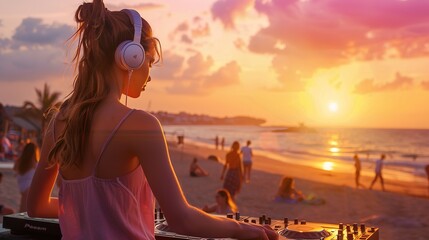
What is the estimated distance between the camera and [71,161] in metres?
1.44

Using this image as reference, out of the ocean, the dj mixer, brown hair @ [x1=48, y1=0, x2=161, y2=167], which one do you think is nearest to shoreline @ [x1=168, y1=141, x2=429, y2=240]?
the ocean

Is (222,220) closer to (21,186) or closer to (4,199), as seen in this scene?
(21,186)

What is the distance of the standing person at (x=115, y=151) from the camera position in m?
1.34

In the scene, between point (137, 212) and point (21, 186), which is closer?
point (137, 212)

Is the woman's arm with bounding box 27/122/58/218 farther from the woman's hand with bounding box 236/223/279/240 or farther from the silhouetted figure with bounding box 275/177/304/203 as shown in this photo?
the silhouetted figure with bounding box 275/177/304/203

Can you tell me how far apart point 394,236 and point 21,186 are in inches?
264

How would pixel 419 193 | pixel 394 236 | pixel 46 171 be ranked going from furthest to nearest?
1. pixel 419 193
2. pixel 394 236
3. pixel 46 171

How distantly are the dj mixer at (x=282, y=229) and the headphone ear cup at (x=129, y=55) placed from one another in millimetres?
952

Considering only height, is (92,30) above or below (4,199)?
above

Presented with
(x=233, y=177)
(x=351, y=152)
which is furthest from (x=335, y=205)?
(x=351, y=152)

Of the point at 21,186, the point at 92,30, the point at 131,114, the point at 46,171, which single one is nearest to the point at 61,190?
the point at 46,171

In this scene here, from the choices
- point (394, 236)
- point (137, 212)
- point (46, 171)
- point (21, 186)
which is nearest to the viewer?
point (137, 212)

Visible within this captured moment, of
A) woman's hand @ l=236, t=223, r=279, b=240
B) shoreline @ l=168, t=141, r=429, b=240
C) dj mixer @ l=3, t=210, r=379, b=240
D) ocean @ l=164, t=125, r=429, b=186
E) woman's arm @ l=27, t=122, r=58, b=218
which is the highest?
ocean @ l=164, t=125, r=429, b=186

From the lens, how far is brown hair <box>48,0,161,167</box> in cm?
144
